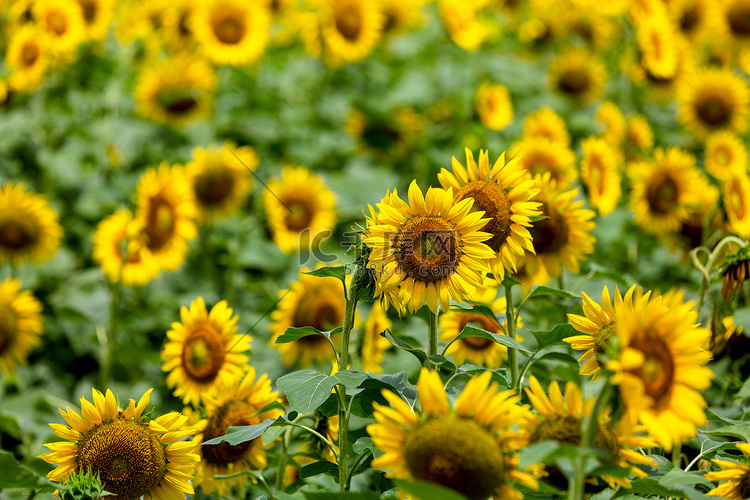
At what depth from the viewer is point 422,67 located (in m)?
4.83

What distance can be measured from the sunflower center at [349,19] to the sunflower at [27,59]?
5.15ft

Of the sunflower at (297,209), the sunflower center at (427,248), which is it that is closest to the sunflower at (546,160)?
the sunflower at (297,209)

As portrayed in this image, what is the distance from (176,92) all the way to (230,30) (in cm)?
48

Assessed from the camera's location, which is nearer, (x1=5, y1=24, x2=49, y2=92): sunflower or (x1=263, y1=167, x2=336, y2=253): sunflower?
(x1=263, y1=167, x2=336, y2=253): sunflower

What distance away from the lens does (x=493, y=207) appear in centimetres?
155

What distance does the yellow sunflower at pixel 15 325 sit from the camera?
269cm

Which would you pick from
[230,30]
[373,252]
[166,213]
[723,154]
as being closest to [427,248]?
[373,252]

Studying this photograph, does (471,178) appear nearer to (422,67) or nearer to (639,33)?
(639,33)

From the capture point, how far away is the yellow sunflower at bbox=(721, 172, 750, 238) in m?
2.30

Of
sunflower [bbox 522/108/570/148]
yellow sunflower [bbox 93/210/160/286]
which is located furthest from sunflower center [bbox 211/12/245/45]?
sunflower [bbox 522/108/570/148]

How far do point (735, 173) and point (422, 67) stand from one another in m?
2.73

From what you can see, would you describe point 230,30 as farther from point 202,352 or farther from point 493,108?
point 202,352

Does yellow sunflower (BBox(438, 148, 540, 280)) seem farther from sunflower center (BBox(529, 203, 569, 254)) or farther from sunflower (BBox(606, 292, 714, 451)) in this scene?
sunflower (BBox(606, 292, 714, 451))

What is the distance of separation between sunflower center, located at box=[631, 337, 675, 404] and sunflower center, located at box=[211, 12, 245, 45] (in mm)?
3340
